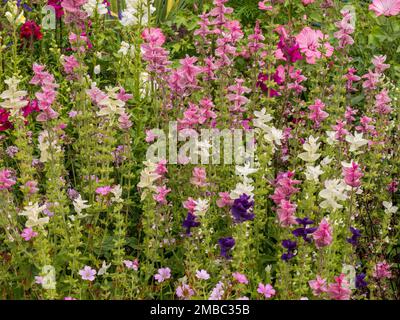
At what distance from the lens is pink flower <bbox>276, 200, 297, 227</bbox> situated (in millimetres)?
3164

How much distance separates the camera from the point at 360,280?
130 inches

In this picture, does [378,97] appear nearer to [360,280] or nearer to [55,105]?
[360,280]

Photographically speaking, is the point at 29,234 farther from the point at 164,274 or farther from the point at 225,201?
the point at 225,201

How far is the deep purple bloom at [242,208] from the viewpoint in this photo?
10.4ft

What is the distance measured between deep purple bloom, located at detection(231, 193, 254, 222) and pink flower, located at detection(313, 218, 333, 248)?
0.29 metres

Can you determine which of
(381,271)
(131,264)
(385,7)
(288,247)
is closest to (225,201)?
(288,247)

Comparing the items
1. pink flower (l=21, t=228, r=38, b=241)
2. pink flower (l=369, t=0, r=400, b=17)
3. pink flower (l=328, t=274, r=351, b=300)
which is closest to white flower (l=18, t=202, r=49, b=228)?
pink flower (l=21, t=228, r=38, b=241)

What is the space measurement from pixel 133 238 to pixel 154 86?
119 centimetres

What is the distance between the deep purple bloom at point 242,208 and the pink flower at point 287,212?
0.40ft

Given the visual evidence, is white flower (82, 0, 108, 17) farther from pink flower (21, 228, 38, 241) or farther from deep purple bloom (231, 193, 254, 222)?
deep purple bloom (231, 193, 254, 222)

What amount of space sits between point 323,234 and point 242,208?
337 millimetres

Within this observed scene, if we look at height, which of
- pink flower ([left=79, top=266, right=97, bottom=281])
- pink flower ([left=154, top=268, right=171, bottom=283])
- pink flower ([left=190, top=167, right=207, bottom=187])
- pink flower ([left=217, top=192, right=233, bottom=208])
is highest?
pink flower ([left=190, top=167, right=207, bottom=187])

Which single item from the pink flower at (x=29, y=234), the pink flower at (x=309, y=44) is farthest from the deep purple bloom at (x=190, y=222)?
the pink flower at (x=309, y=44)

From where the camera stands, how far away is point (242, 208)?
316 centimetres
